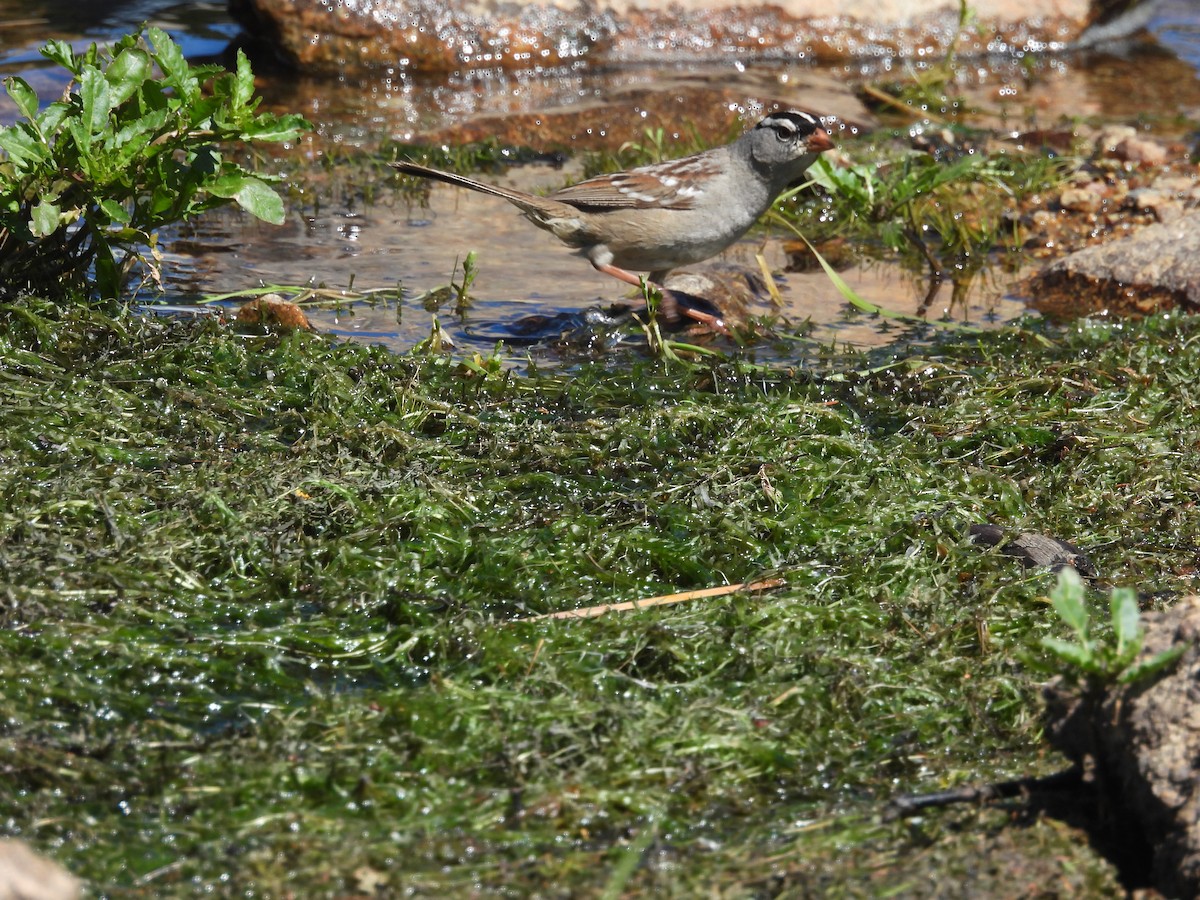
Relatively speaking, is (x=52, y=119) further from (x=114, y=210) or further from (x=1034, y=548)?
(x=1034, y=548)

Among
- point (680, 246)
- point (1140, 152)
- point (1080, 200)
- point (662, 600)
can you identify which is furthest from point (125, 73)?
point (1140, 152)

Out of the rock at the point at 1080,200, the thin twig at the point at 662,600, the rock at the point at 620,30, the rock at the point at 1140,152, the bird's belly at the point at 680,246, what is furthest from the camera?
the rock at the point at 620,30

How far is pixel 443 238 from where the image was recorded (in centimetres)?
732

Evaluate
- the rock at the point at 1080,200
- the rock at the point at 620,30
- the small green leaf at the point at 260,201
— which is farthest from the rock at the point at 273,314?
the rock at the point at 620,30

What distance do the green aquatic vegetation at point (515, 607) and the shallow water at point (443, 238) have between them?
95cm

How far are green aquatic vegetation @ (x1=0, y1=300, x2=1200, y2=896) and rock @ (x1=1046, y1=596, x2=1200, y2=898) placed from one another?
0.14 meters

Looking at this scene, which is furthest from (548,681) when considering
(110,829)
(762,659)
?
(110,829)

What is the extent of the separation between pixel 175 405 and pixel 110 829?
6.99 ft

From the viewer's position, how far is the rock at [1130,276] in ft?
21.5

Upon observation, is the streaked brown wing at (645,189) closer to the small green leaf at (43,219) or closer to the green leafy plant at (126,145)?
the green leafy plant at (126,145)

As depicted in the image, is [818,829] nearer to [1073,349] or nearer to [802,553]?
[802,553]

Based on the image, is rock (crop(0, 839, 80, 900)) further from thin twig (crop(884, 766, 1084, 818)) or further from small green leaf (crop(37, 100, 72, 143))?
small green leaf (crop(37, 100, 72, 143))

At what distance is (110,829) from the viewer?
2.63 meters

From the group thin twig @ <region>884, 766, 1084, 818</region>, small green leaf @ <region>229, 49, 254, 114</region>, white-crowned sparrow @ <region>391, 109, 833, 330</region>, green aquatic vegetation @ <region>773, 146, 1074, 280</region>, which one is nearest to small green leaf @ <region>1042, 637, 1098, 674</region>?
thin twig @ <region>884, 766, 1084, 818</region>
